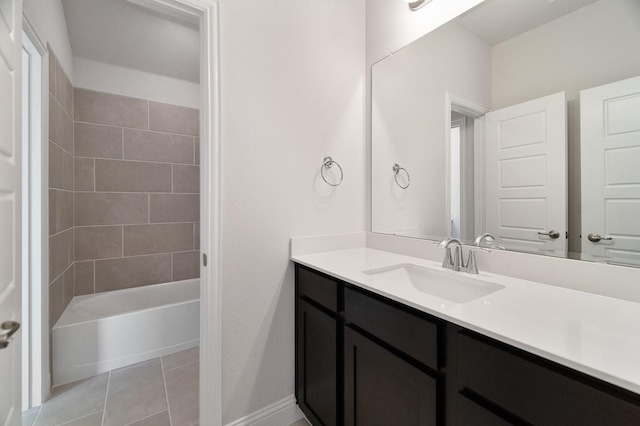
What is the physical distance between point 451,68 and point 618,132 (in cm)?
74

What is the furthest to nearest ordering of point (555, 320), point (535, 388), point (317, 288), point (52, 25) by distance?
point (52, 25), point (317, 288), point (555, 320), point (535, 388)

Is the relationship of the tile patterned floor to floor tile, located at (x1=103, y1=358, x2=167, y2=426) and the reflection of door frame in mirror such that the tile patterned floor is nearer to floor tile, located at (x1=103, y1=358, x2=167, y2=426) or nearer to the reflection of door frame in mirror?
floor tile, located at (x1=103, y1=358, x2=167, y2=426)

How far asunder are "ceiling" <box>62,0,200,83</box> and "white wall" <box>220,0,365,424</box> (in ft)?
3.32

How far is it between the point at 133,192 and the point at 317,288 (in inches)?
88.6

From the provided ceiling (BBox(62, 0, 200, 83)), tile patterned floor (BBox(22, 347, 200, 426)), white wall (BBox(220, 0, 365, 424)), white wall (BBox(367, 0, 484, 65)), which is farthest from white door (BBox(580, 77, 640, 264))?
ceiling (BBox(62, 0, 200, 83))

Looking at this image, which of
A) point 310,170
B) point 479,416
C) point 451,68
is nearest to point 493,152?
point 451,68

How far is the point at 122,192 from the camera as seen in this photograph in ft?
8.25

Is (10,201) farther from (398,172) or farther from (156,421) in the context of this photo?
(398,172)

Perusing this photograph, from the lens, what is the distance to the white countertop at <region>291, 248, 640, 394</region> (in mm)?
527

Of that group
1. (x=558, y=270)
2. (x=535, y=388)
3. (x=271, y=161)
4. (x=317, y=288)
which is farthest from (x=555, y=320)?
(x=271, y=161)

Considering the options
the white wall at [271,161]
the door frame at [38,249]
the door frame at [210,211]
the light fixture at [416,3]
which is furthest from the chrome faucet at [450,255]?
the door frame at [38,249]

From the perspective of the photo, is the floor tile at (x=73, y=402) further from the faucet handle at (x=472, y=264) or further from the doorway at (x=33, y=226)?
the faucet handle at (x=472, y=264)

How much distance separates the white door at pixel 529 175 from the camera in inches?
39.3

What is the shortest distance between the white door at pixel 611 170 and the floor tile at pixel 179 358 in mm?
2457
